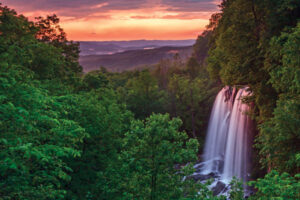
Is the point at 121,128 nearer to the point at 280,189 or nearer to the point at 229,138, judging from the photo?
the point at 280,189

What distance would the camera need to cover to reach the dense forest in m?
8.66

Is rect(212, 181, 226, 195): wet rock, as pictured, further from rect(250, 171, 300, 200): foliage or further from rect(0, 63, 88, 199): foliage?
rect(0, 63, 88, 199): foliage

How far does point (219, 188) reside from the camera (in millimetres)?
27469

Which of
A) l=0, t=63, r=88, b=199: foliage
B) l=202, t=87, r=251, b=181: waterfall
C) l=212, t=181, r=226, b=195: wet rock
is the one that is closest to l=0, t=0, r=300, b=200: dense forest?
l=0, t=63, r=88, b=199: foliage

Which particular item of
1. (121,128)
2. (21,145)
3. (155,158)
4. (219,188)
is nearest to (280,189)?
(155,158)

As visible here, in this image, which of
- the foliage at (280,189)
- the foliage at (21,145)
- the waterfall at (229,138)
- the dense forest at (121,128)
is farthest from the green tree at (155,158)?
the waterfall at (229,138)

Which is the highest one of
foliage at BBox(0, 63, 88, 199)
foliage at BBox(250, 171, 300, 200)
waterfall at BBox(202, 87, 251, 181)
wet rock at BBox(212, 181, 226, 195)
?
foliage at BBox(0, 63, 88, 199)

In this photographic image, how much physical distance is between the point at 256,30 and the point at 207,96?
2926 centimetres

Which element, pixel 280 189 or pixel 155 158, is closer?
pixel 280 189

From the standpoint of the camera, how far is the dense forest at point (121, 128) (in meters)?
8.66

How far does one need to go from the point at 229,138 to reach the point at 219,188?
19.1ft

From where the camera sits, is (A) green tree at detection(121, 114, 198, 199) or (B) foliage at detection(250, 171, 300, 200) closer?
(B) foliage at detection(250, 171, 300, 200)

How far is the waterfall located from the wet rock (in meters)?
1.43

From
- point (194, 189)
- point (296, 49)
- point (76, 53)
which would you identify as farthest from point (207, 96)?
point (194, 189)
